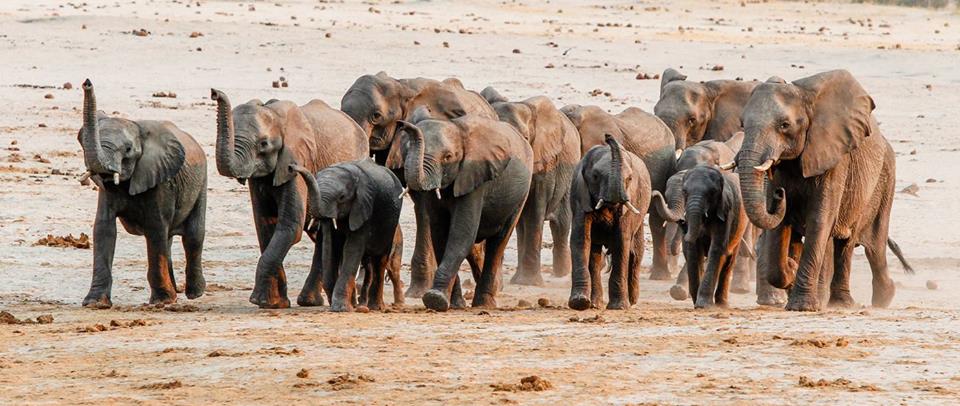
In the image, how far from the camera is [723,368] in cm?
1030

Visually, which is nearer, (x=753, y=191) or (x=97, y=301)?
(x=753, y=191)

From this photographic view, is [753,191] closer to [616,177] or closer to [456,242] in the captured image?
[616,177]

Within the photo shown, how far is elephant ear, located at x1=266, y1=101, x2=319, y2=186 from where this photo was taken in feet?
47.1

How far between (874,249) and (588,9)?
30976mm

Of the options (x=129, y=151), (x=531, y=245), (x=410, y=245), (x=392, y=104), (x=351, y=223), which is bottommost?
(x=410, y=245)

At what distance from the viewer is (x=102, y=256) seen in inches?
554

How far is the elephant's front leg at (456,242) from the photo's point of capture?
540 inches

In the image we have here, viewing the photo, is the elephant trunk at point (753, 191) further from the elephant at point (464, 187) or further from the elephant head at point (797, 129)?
the elephant at point (464, 187)

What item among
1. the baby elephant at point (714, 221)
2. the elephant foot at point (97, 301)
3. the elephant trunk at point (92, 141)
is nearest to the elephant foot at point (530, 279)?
the baby elephant at point (714, 221)

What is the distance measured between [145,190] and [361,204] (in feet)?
5.28

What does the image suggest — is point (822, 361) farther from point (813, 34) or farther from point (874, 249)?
point (813, 34)

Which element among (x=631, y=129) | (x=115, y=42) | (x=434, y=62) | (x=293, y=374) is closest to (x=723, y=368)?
(x=293, y=374)

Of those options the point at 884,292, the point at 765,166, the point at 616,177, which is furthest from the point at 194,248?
the point at 884,292

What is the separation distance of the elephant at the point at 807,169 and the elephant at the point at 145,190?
3988mm
